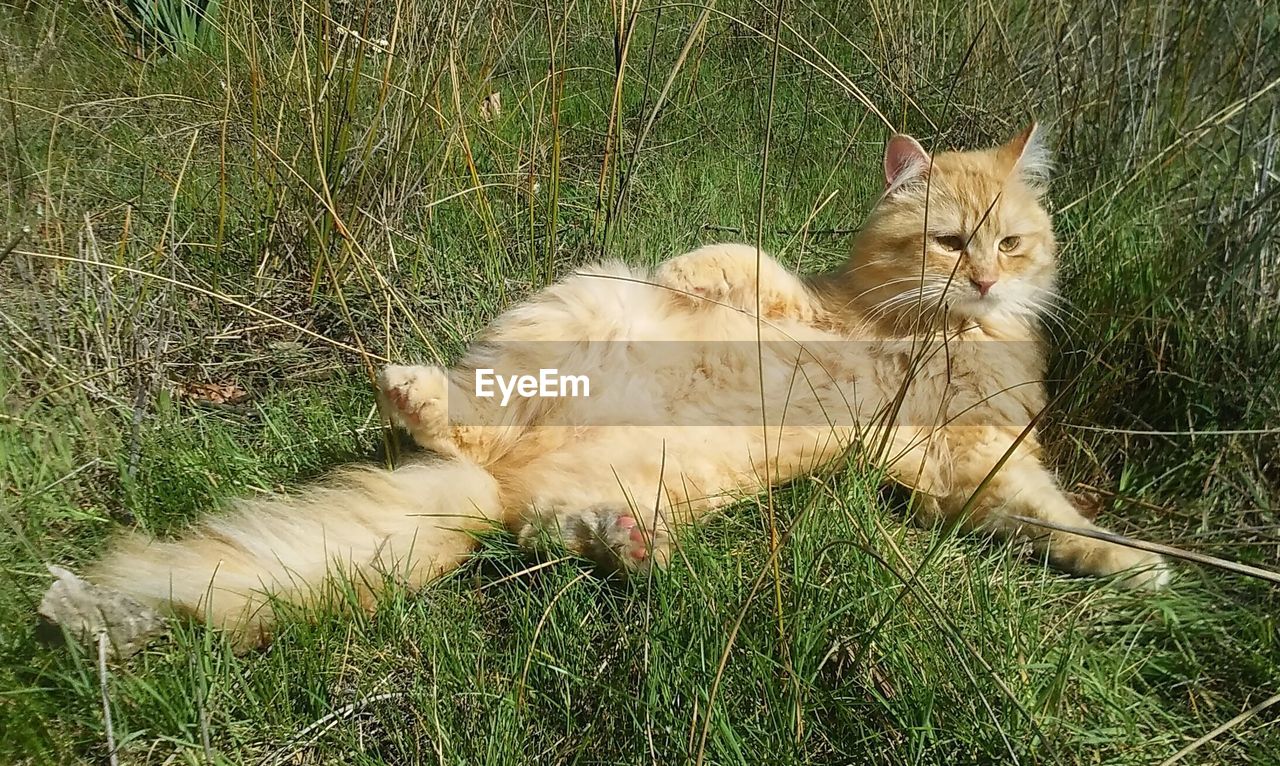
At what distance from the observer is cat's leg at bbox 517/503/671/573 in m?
1.37

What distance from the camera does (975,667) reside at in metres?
1.11

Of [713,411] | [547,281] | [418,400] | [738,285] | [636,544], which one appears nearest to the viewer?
[636,544]

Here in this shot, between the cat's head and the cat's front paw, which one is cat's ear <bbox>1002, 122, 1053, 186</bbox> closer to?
the cat's head

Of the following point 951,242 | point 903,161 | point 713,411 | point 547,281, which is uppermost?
point 903,161

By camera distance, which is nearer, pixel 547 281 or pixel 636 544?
pixel 636 544

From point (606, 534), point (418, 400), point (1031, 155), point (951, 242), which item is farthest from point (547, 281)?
point (1031, 155)

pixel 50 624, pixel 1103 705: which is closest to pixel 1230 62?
pixel 1103 705

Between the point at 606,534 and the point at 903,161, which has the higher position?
the point at 903,161

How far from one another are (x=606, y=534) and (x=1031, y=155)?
1.47m

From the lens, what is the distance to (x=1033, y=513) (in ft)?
5.19

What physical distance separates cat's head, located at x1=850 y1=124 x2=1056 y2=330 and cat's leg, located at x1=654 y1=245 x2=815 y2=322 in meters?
0.17

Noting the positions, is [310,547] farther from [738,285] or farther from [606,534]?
[738,285]

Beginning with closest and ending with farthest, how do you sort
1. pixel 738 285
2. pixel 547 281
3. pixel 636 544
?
pixel 636 544 → pixel 738 285 → pixel 547 281

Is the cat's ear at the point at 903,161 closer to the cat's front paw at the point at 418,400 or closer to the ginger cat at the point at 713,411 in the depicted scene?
the ginger cat at the point at 713,411
